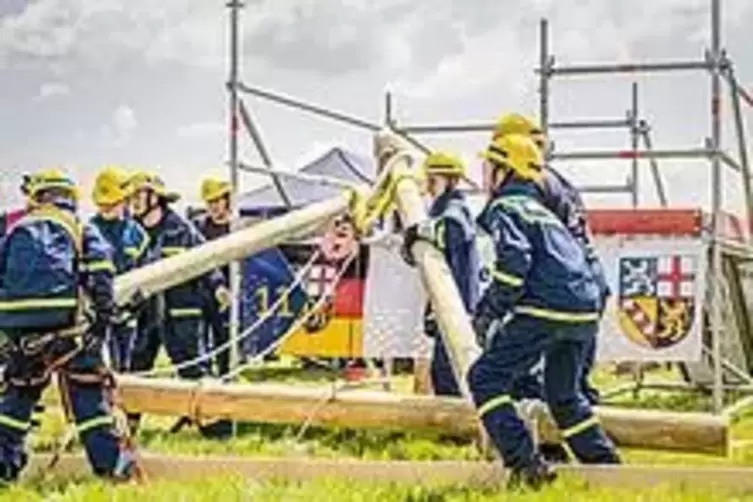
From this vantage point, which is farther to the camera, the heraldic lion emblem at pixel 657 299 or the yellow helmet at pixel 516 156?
the heraldic lion emblem at pixel 657 299

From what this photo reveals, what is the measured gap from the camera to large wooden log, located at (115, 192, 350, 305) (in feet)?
35.9

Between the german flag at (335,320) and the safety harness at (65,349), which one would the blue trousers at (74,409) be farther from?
the german flag at (335,320)

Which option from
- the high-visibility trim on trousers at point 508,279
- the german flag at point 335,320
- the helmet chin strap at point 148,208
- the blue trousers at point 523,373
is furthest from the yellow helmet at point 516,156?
the german flag at point 335,320

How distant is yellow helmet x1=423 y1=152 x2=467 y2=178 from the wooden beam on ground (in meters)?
3.00

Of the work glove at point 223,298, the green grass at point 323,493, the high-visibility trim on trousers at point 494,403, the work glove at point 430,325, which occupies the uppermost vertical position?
the work glove at point 223,298

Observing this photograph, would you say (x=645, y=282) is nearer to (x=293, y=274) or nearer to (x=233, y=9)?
(x=233, y=9)

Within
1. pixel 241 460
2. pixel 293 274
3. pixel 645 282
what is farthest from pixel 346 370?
pixel 241 460

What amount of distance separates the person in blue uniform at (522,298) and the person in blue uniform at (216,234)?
4457 millimetres

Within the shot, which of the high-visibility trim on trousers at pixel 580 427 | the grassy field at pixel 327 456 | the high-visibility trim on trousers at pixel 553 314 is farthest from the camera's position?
the high-visibility trim on trousers at pixel 580 427

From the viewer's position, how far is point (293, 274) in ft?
56.7

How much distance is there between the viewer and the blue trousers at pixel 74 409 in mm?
8703

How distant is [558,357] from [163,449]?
329cm

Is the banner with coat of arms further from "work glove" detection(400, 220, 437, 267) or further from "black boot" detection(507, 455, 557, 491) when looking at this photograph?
"black boot" detection(507, 455, 557, 491)

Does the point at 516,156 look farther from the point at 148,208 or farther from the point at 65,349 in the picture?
the point at 148,208
